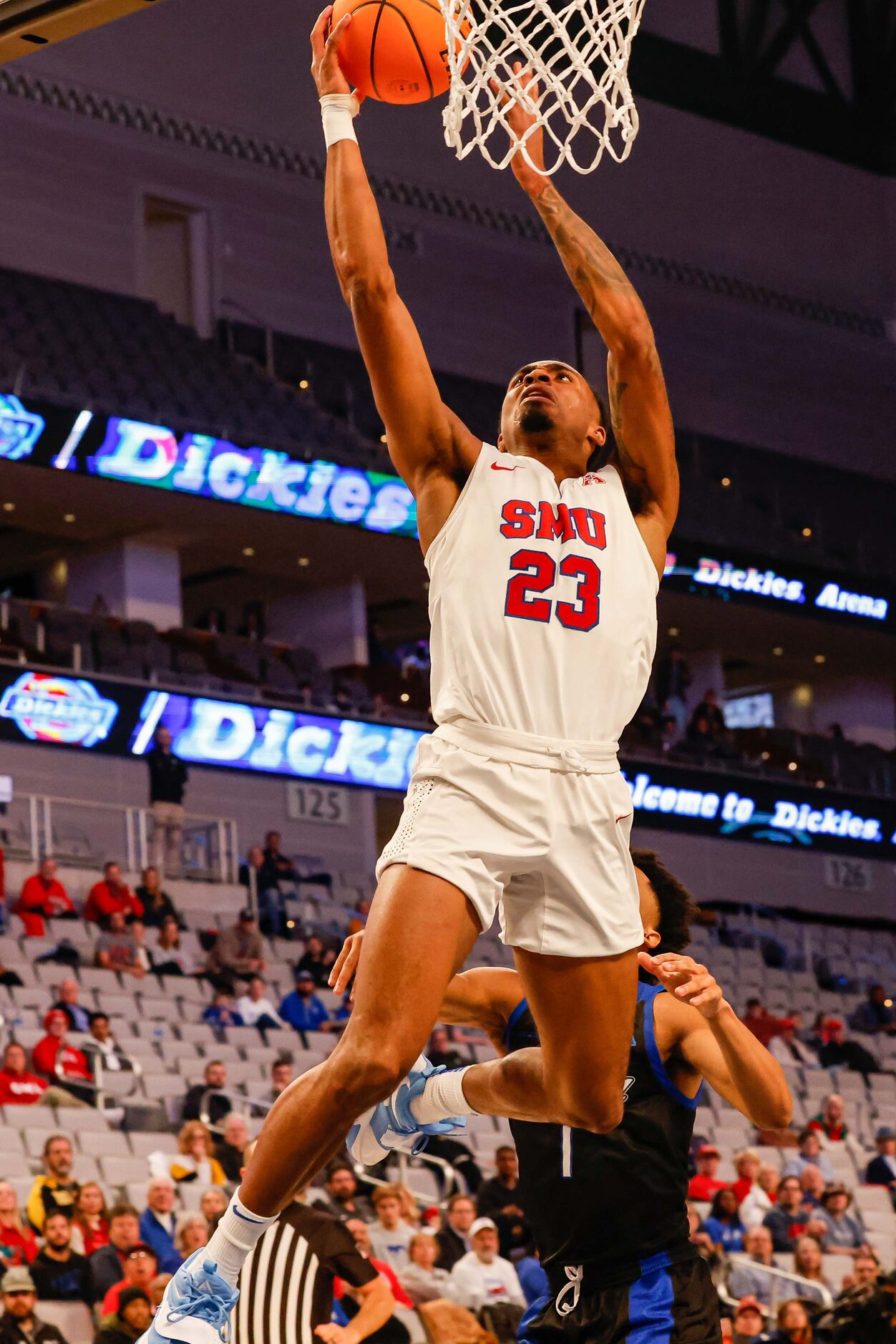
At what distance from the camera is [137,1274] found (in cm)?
911

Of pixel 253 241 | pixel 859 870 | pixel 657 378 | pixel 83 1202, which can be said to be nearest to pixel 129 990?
pixel 83 1202

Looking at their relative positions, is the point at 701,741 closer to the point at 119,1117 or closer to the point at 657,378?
the point at 119,1117

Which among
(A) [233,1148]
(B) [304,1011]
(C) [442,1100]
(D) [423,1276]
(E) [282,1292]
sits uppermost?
(C) [442,1100]

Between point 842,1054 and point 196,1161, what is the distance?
34.3 feet

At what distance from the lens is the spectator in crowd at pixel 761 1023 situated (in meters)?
19.5

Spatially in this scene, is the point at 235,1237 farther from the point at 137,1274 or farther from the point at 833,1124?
the point at 833,1124

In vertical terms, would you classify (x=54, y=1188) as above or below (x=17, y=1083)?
below

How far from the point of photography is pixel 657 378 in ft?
15.8

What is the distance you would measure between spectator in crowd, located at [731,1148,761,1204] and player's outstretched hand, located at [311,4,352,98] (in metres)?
10.4

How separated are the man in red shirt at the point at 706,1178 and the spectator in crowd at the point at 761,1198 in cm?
27

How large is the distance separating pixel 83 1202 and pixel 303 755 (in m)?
12.9

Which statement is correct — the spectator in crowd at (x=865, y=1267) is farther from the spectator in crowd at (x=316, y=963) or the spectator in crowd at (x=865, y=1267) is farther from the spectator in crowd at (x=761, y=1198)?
the spectator in crowd at (x=316, y=963)

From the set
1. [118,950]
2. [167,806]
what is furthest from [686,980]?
[167,806]

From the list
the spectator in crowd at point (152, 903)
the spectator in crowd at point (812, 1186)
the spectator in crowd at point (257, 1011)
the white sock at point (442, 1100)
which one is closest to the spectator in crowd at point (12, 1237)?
the white sock at point (442, 1100)
